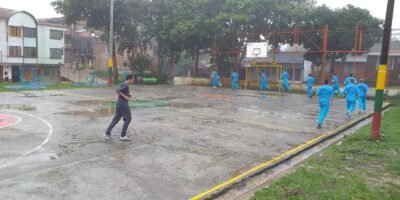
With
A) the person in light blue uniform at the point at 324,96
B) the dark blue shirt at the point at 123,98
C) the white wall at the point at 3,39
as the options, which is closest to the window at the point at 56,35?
the white wall at the point at 3,39

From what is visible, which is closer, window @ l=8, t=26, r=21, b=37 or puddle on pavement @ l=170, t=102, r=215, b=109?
puddle on pavement @ l=170, t=102, r=215, b=109

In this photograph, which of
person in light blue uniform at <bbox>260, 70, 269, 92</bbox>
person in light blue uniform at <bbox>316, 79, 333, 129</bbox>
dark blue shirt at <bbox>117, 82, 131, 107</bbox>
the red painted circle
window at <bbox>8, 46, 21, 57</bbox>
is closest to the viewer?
dark blue shirt at <bbox>117, 82, 131, 107</bbox>

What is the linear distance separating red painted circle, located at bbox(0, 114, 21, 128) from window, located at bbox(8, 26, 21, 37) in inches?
1400

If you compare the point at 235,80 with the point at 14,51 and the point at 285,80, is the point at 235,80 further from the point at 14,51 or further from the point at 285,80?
the point at 14,51

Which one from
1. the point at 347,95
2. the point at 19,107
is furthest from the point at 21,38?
the point at 347,95

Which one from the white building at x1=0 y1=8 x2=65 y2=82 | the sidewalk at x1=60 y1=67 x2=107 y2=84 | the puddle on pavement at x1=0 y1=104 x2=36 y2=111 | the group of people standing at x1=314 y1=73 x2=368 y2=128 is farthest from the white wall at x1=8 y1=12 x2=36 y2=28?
the group of people standing at x1=314 y1=73 x2=368 y2=128

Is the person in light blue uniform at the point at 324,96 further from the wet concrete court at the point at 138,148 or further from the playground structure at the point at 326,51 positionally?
the playground structure at the point at 326,51

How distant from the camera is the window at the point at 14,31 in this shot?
43.6 meters

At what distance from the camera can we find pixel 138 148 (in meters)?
8.61

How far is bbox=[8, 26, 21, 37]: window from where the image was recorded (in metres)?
43.6

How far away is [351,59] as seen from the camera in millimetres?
36688

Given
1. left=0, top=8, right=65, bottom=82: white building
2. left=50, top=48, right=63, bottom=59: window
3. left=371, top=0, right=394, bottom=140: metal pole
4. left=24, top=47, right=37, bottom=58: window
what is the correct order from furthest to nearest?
left=50, top=48, right=63, bottom=59: window → left=24, top=47, right=37, bottom=58: window → left=0, top=8, right=65, bottom=82: white building → left=371, top=0, right=394, bottom=140: metal pole

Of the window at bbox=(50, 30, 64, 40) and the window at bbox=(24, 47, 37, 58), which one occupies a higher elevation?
the window at bbox=(50, 30, 64, 40)

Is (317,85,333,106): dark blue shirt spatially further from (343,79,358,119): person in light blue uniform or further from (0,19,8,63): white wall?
(0,19,8,63): white wall
